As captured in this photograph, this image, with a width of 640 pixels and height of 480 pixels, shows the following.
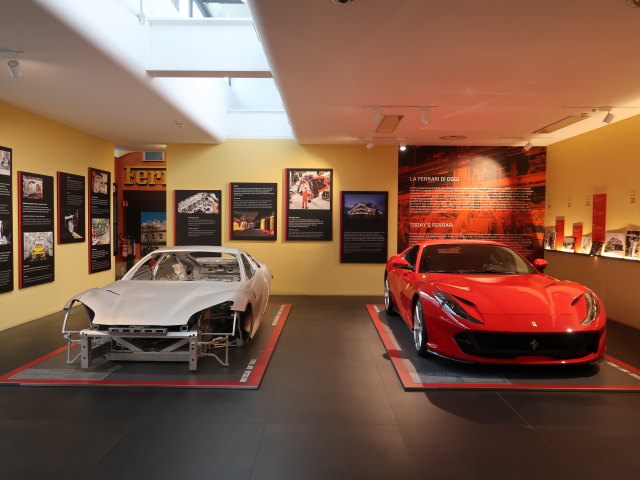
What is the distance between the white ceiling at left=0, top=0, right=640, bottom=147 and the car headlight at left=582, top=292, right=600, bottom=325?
2.32 meters

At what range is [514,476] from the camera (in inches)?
94.5

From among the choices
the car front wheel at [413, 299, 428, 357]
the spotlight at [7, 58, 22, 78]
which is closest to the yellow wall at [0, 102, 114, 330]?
the spotlight at [7, 58, 22, 78]

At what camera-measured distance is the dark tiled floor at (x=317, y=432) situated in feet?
8.12

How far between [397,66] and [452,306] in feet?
8.25

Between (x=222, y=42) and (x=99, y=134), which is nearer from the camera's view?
(x=222, y=42)

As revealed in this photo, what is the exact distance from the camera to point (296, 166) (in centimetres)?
899

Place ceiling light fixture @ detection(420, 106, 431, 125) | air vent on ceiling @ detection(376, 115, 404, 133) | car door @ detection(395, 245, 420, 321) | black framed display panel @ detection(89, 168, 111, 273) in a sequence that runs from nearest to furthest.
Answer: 1. car door @ detection(395, 245, 420, 321)
2. ceiling light fixture @ detection(420, 106, 431, 125)
3. air vent on ceiling @ detection(376, 115, 404, 133)
4. black framed display panel @ detection(89, 168, 111, 273)

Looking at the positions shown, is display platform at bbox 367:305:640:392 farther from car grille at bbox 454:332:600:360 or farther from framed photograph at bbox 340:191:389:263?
framed photograph at bbox 340:191:389:263

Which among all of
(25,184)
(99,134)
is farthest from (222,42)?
(99,134)

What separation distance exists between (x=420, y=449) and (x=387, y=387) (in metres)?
1.07

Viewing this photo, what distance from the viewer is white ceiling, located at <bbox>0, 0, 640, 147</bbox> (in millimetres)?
3297

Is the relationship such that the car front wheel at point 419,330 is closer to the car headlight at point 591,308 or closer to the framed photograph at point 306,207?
the car headlight at point 591,308

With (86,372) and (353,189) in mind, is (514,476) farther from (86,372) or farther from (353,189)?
(353,189)

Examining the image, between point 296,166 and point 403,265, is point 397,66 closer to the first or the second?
point 403,265
